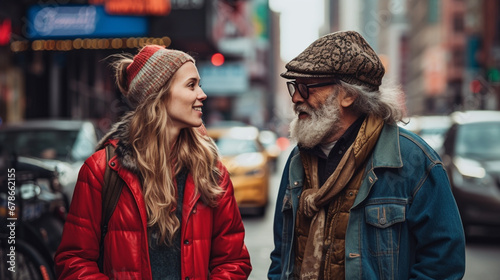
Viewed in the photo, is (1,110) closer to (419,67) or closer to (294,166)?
(294,166)

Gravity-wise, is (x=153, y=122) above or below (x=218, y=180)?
above

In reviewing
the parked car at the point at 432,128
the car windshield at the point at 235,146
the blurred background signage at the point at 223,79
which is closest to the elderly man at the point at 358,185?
the car windshield at the point at 235,146

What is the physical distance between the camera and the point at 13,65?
2127cm

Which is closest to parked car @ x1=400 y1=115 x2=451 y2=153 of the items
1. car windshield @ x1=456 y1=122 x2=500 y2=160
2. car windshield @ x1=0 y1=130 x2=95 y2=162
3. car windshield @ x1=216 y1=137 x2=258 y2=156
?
car windshield @ x1=216 y1=137 x2=258 y2=156

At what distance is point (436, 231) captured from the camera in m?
2.73

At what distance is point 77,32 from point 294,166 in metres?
19.3

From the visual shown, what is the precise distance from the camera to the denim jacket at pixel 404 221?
273cm

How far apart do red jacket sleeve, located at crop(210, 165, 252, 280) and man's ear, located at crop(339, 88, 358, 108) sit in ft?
2.27

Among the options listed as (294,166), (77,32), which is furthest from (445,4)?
(294,166)

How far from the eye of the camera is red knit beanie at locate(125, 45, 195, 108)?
308 centimetres

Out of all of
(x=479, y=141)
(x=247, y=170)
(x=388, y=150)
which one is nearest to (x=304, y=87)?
(x=388, y=150)

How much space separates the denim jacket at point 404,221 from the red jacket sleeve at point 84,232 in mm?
1118

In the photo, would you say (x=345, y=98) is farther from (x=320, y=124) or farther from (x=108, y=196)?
(x=108, y=196)

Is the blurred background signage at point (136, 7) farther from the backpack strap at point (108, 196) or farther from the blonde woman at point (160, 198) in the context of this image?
the backpack strap at point (108, 196)
